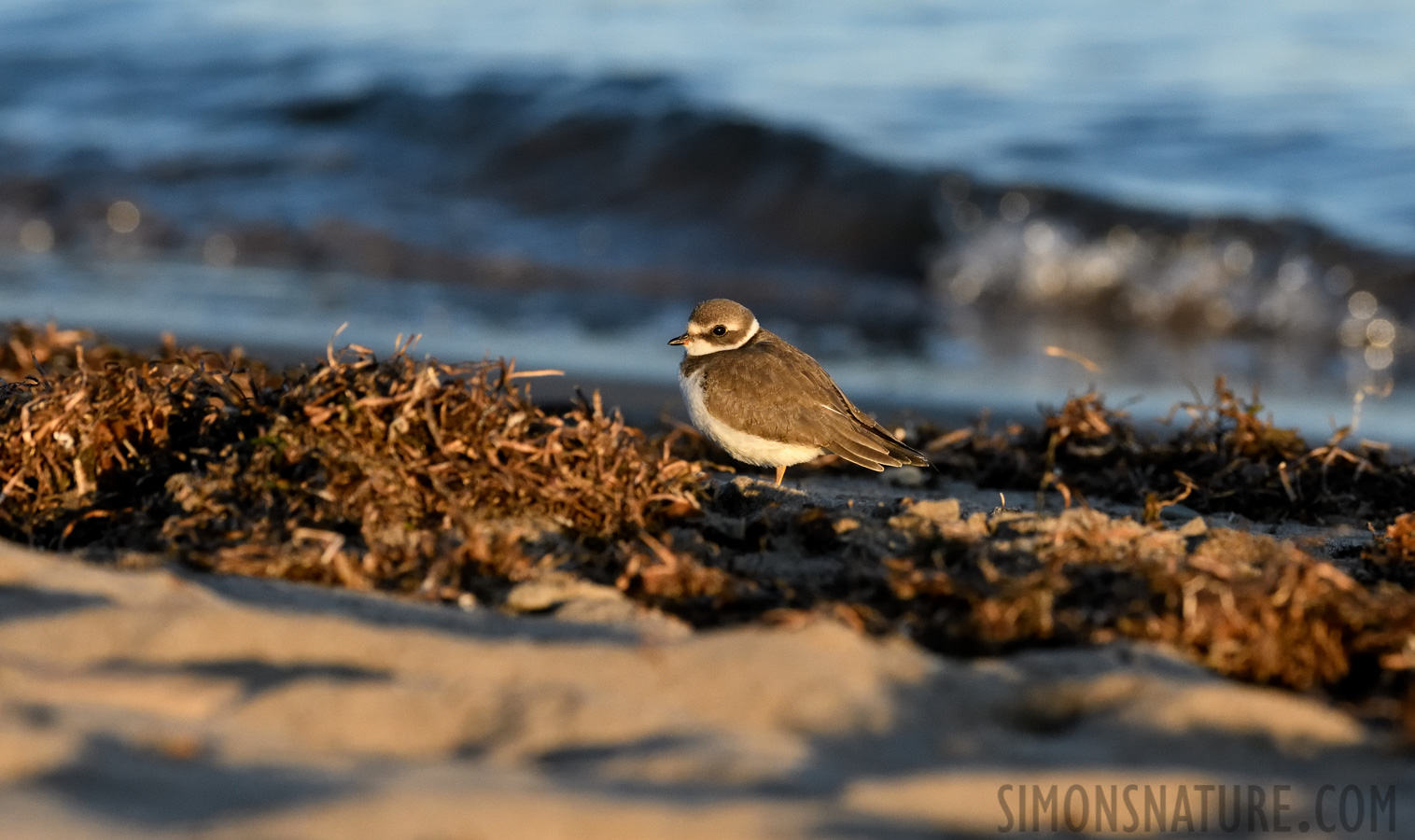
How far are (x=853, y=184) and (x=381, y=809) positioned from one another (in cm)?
1275

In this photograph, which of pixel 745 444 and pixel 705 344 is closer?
pixel 745 444

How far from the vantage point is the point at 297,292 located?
11891 millimetres

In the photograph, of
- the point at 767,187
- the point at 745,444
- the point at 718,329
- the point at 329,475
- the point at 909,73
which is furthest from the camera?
the point at 909,73

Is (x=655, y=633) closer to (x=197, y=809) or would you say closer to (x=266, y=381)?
(x=197, y=809)

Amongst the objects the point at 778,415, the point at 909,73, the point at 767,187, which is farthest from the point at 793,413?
the point at 909,73

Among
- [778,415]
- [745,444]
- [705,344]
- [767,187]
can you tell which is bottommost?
[745,444]

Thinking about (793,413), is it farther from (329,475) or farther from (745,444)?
(329,475)

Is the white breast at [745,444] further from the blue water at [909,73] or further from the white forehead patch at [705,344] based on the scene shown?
the blue water at [909,73]

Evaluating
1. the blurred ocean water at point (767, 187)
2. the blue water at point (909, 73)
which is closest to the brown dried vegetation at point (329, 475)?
the blurred ocean water at point (767, 187)

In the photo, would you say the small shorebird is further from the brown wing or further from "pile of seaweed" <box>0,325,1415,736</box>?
"pile of seaweed" <box>0,325,1415,736</box>

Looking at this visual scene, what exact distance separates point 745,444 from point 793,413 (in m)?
0.24

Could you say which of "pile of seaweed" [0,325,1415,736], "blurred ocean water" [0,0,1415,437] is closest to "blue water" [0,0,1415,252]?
"blurred ocean water" [0,0,1415,437]

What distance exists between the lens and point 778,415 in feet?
17.6

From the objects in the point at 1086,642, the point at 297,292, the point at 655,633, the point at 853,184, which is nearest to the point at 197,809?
the point at 655,633
